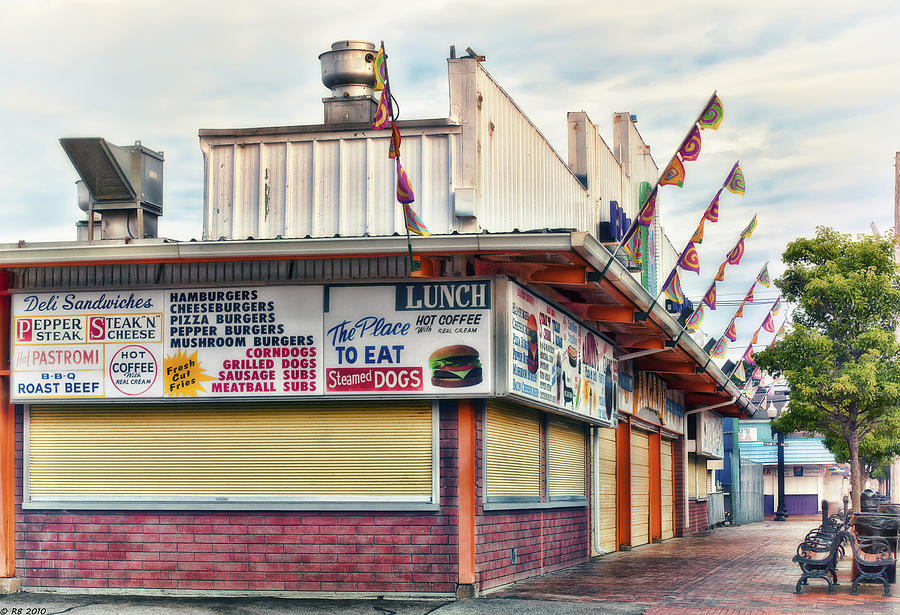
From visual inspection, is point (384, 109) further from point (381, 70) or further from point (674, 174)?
point (674, 174)

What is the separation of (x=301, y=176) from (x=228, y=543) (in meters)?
5.05

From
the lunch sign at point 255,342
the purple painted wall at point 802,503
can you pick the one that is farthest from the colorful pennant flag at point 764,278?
the purple painted wall at point 802,503

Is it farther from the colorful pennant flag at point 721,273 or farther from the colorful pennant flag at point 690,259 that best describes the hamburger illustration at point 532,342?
the colorful pennant flag at point 721,273

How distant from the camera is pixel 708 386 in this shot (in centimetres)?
2886

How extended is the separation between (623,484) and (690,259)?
274 inches

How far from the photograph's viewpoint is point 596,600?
42.3 feet

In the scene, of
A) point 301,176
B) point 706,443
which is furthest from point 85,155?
point 706,443

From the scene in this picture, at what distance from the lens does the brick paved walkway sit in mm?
12562

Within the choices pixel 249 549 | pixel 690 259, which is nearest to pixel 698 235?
Result: pixel 690 259

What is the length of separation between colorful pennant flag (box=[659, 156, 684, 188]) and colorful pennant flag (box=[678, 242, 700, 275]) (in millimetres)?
2859

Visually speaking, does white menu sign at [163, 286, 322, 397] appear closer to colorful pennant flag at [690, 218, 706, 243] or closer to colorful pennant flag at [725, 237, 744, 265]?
colorful pennant flag at [690, 218, 706, 243]

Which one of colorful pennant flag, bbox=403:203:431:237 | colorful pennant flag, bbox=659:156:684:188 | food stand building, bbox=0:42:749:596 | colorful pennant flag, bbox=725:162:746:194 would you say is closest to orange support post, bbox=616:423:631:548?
colorful pennant flag, bbox=725:162:746:194

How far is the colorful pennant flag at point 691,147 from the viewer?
14570 millimetres

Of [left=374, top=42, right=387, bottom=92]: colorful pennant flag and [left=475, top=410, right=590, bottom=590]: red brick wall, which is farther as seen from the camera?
[left=475, top=410, right=590, bottom=590]: red brick wall
